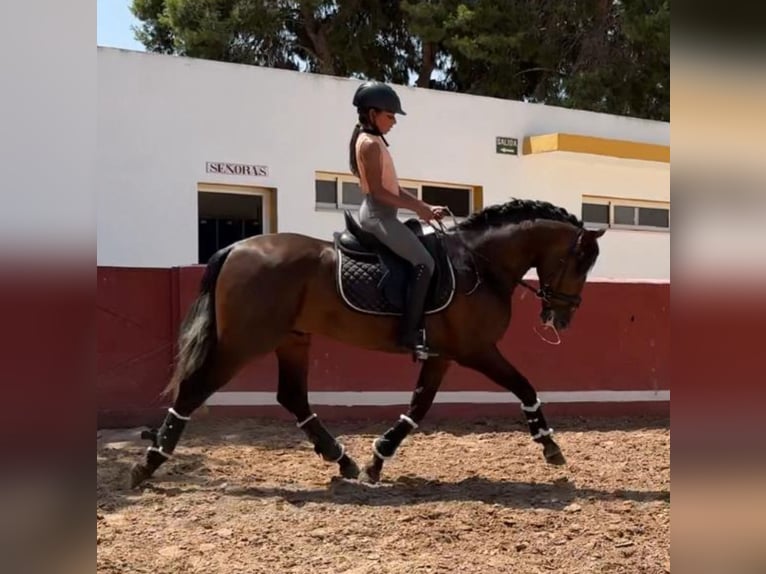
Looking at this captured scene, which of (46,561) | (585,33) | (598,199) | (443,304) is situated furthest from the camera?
(585,33)

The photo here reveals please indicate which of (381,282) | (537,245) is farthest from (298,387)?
(537,245)

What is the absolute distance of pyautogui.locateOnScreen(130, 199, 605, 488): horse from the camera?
5.45 metres

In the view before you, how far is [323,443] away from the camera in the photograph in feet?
18.7

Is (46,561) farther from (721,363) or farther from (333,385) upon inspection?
(333,385)

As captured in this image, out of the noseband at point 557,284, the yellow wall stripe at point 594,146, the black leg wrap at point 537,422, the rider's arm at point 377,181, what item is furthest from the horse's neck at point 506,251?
the yellow wall stripe at point 594,146

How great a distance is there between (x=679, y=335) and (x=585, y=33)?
1915cm

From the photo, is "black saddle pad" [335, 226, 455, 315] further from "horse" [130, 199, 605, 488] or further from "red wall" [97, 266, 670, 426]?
"red wall" [97, 266, 670, 426]

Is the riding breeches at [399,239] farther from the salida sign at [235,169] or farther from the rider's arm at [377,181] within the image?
the salida sign at [235,169]

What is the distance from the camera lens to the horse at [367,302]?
5445 millimetres

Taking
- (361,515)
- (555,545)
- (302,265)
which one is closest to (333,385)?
(302,265)

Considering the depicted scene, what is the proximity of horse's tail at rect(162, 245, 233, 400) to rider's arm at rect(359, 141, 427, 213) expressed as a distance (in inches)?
43.8

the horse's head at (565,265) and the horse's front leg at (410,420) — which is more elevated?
the horse's head at (565,265)

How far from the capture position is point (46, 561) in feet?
4.08

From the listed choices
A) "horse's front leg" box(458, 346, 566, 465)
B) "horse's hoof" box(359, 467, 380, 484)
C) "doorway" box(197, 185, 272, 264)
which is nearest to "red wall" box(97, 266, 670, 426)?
"horse's hoof" box(359, 467, 380, 484)
